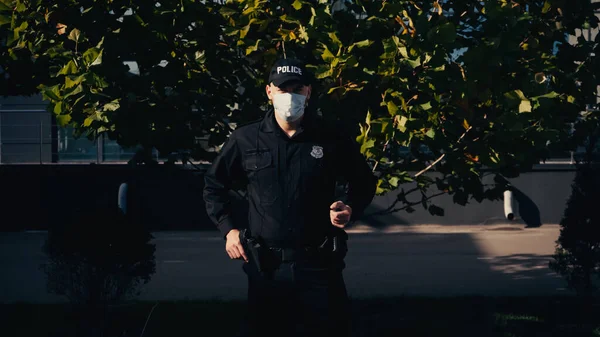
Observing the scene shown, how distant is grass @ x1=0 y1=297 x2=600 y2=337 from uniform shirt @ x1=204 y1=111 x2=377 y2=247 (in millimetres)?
2922

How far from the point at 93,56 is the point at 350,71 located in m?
1.72

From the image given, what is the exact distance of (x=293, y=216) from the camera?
433cm

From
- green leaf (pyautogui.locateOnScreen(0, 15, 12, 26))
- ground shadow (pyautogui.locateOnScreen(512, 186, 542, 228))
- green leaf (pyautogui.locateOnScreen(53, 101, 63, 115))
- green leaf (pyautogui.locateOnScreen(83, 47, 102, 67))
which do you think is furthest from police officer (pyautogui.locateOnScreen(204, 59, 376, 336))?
ground shadow (pyautogui.locateOnScreen(512, 186, 542, 228))

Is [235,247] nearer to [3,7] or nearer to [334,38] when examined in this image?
[334,38]

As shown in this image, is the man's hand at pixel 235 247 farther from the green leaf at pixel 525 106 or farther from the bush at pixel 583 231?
the bush at pixel 583 231

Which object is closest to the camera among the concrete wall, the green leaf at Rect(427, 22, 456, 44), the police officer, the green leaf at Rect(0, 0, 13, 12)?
the police officer

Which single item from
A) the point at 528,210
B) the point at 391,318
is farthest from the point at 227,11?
the point at 528,210

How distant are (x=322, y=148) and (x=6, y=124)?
13.3 meters

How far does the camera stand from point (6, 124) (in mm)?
16188

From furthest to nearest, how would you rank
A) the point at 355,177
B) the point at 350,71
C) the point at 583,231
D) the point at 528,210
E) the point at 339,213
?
the point at 528,210
the point at 583,231
the point at 350,71
the point at 355,177
the point at 339,213

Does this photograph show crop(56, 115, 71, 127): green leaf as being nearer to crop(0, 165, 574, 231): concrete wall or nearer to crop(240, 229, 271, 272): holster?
crop(240, 229, 271, 272): holster

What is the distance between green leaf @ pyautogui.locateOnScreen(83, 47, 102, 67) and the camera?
531 centimetres

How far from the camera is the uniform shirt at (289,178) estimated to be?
4340 millimetres

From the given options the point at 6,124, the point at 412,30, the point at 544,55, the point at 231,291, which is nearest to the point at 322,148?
the point at 412,30
